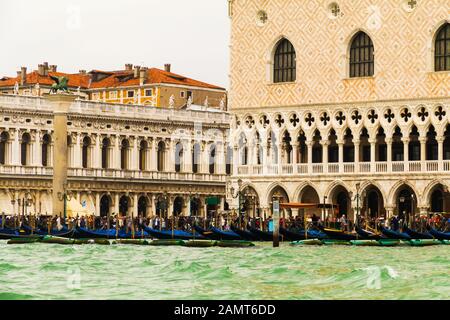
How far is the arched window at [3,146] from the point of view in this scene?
177 ft

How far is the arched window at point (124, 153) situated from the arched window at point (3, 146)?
5169 mm

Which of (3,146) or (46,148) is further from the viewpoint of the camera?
(46,148)

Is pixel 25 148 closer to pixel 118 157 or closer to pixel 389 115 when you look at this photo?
pixel 118 157

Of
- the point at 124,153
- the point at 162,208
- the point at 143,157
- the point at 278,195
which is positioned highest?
the point at 124,153

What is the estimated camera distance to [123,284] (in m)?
23.4

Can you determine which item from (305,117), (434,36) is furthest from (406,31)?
(305,117)

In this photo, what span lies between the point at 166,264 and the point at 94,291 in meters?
6.37

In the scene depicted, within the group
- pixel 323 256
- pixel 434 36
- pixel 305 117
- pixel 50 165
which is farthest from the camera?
pixel 50 165

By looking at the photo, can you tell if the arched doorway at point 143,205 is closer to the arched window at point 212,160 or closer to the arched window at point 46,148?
the arched window at point 212,160

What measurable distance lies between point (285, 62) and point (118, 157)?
1220 cm

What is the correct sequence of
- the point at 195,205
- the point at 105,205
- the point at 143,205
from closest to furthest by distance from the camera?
the point at 105,205, the point at 143,205, the point at 195,205

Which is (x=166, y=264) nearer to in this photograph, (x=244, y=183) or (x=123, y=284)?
(x=123, y=284)

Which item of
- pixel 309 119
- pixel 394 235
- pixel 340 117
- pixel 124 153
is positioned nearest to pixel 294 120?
pixel 309 119

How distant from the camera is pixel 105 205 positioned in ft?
186
